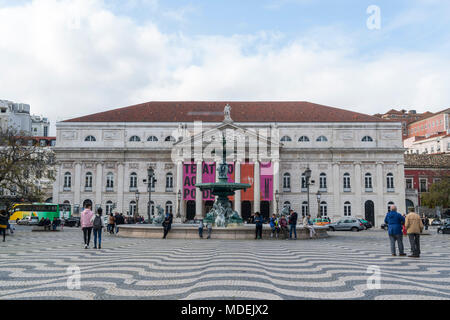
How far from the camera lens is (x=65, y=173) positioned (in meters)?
52.1

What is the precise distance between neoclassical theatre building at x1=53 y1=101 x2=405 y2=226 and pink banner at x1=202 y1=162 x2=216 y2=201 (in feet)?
0.39

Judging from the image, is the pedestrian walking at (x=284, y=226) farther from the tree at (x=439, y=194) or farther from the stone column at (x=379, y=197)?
the stone column at (x=379, y=197)

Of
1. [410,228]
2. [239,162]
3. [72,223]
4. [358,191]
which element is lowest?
[72,223]

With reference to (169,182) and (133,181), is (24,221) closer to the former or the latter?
(133,181)

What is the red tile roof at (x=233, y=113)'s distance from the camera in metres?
52.8

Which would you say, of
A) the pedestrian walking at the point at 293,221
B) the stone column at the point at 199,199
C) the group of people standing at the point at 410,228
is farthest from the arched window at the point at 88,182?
the group of people standing at the point at 410,228

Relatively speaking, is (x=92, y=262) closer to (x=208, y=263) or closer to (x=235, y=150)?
(x=208, y=263)

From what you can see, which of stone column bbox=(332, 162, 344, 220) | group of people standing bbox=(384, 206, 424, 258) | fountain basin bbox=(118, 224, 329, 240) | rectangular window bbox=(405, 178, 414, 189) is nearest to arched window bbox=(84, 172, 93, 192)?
stone column bbox=(332, 162, 344, 220)

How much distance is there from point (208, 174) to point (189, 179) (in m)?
2.24

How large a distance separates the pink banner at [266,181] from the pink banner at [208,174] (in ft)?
17.9

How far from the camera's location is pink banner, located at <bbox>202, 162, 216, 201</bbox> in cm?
A: 4922

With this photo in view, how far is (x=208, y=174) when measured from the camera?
49875mm

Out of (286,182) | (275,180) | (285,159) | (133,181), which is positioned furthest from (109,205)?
(285,159)
